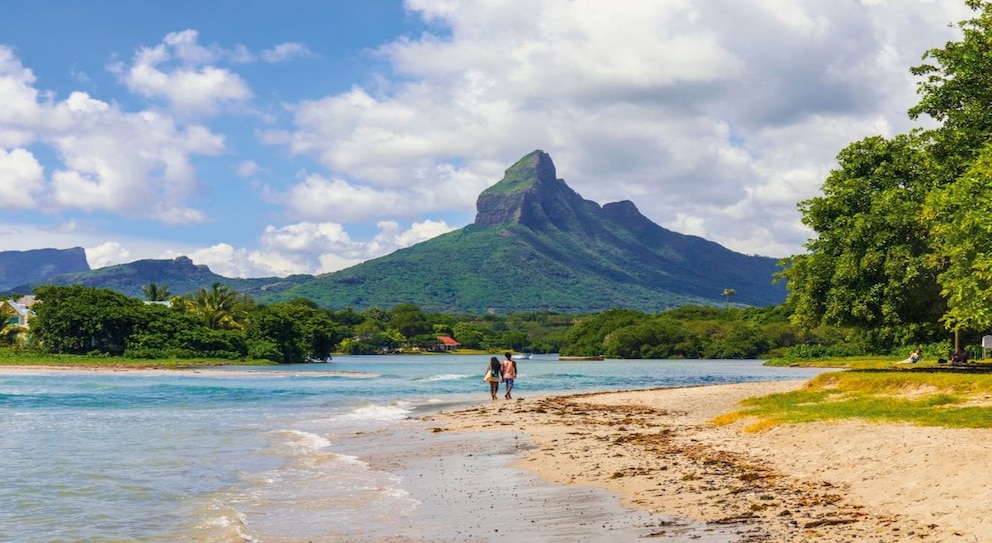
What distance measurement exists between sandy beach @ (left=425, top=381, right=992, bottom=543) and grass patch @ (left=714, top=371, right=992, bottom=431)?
50.1 inches

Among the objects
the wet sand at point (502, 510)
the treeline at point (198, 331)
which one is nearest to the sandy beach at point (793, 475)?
the wet sand at point (502, 510)

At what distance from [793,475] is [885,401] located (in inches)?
532

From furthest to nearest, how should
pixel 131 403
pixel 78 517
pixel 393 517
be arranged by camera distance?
pixel 131 403 → pixel 78 517 → pixel 393 517

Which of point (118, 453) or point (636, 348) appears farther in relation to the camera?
point (636, 348)

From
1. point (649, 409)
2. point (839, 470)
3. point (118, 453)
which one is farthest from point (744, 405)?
point (118, 453)

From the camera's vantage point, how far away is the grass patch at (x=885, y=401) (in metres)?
20.6

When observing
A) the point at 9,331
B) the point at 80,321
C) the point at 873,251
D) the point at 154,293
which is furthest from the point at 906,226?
the point at 154,293

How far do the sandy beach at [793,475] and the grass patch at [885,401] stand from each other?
127cm

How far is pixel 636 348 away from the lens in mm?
195875

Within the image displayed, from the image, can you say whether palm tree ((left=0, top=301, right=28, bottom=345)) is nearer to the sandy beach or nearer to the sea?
the sea

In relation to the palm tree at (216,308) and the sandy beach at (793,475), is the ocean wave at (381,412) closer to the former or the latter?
the sandy beach at (793,475)

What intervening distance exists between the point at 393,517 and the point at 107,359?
110777 mm

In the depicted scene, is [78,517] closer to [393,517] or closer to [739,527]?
[393,517]

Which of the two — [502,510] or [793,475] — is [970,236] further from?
[502,510]
